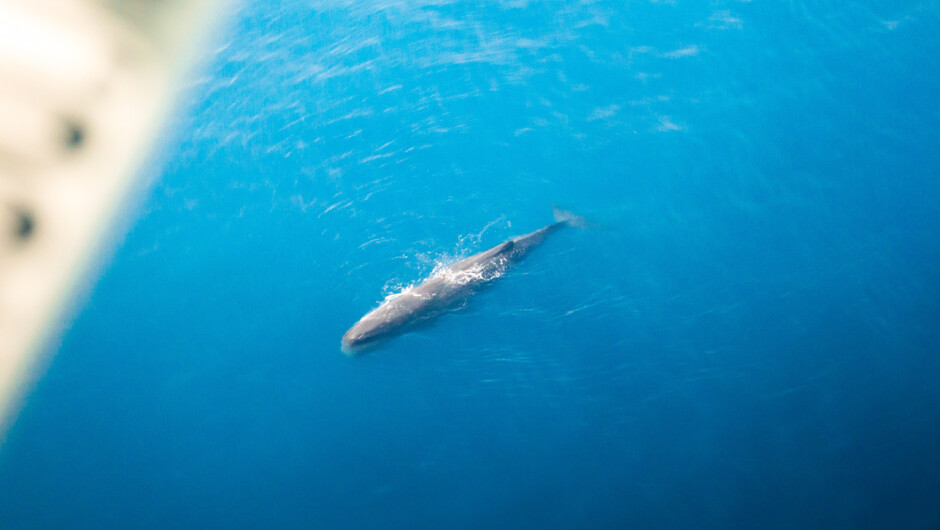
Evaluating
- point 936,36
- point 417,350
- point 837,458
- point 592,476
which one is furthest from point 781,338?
point 936,36

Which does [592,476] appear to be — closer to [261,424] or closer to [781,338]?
[781,338]

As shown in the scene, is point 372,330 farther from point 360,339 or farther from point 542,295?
point 542,295

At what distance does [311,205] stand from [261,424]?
755 cm

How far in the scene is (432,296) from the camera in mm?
18391

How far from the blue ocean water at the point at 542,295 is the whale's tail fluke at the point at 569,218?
373mm

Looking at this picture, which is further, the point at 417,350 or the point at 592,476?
the point at 417,350

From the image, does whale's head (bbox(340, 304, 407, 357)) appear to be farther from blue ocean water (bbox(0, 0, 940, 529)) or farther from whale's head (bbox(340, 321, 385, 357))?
blue ocean water (bbox(0, 0, 940, 529))

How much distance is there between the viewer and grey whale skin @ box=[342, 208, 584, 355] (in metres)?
18.3

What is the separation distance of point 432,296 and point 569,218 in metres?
5.36

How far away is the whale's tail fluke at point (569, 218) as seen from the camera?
19.7 m

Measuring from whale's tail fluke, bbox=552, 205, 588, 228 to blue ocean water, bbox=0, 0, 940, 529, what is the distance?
373mm

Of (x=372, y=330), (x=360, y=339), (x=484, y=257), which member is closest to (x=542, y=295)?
(x=484, y=257)

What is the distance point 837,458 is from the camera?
16562 mm

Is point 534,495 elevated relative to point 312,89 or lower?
lower
